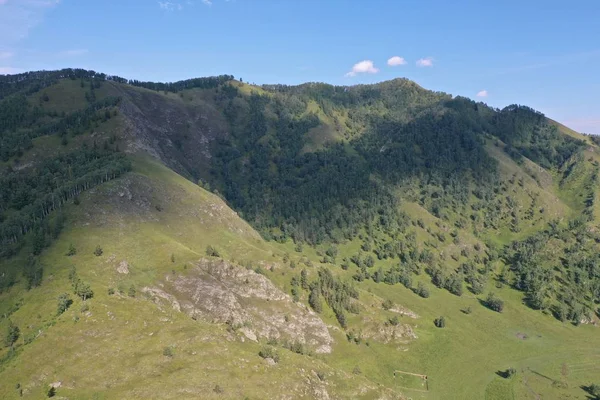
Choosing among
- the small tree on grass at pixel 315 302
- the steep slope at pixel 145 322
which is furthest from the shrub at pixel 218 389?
the small tree on grass at pixel 315 302

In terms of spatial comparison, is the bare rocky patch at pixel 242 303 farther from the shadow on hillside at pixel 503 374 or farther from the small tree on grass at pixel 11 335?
the shadow on hillside at pixel 503 374

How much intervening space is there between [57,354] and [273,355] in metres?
52.3

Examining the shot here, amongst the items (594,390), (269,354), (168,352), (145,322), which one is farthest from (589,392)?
(145,322)

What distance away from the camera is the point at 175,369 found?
97812mm

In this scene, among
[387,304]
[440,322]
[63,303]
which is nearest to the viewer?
[63,303]

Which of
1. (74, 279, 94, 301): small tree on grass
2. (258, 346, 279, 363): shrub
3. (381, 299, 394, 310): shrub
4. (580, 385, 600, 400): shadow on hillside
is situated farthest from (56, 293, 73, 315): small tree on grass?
(580, 385, 600, 400): shadow on hillside

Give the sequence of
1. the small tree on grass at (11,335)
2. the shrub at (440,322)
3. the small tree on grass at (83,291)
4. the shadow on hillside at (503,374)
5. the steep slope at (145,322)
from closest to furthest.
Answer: the steep slope at (145,322), the small tree on grass at (11,335), the small tree on grass at (83,291), the shadow on hillside at (503,374), the shrub at (440,322)

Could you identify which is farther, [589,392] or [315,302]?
[315,302]

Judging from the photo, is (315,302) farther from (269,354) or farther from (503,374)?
(503,374)

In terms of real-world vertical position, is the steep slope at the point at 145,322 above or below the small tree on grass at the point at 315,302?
above

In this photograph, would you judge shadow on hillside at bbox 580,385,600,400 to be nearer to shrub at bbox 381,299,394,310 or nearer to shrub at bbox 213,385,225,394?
shrub at bbox 381,299,394,310

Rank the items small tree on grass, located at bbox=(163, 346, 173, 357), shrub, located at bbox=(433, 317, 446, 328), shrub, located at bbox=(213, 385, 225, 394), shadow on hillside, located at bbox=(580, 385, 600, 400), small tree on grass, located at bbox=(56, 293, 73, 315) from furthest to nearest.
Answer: shrub, located at bbox=(433, 317, 446, 328), shadow on hillside, located at bbox=(580, 385, 600, 400), small tree on grass, located at bbox=(56, 293, 73, 315), small tree on grass, located at bbox=(163, 346, 173, 357), shrub, located at bbox=(213, 385, 225, 394)

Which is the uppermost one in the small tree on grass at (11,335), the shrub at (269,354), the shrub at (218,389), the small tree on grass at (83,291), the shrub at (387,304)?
the small tree on grass at (83,291)

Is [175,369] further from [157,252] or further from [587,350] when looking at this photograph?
[587,350]
